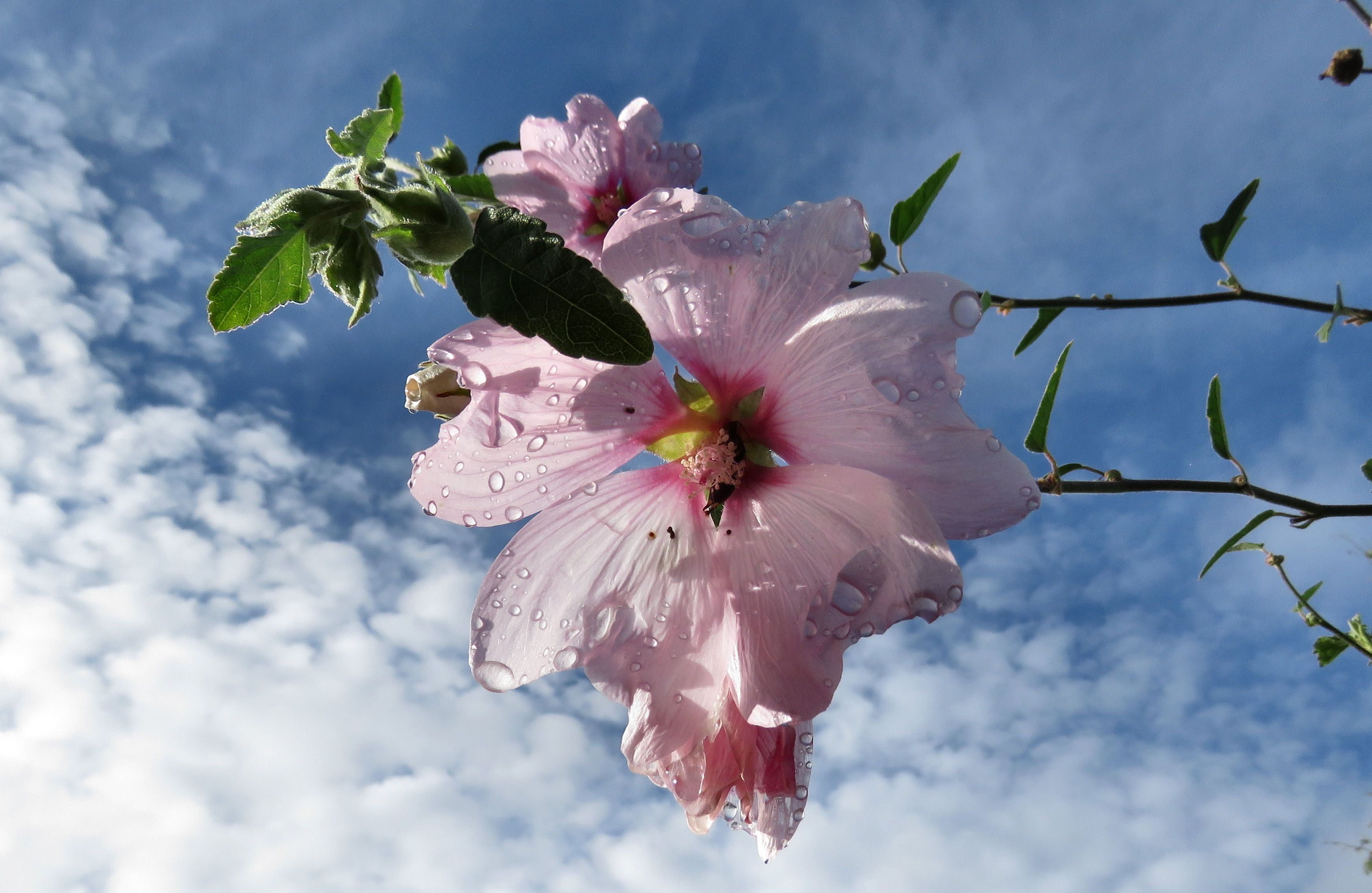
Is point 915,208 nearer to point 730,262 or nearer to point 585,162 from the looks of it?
point 585,162

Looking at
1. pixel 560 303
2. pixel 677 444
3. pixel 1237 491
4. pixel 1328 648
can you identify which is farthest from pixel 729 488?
pixel 1328 648

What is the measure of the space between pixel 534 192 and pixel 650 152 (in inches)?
10.3

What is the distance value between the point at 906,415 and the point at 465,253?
0.53m

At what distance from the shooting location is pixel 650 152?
1.78m

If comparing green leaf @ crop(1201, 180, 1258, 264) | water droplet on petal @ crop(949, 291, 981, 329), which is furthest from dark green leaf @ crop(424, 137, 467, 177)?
green leaf @ crop(1201, 180, 1258, 264)

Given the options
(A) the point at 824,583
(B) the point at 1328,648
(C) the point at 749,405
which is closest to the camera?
(A) the point at 824,583

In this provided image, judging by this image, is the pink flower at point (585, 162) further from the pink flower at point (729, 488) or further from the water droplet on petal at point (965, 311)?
the water droplet on petal at point (965, 311)

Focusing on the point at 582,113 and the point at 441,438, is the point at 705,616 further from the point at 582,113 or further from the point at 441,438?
the point at 582,113

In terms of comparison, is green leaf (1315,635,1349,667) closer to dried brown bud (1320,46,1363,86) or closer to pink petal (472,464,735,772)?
dried brown bud (1320,46,1363,86)

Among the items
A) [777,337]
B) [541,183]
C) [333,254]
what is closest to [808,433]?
[777,337]

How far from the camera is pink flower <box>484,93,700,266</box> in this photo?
1730mm

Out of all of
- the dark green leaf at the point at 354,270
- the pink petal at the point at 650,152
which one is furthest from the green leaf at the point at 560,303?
the pink petal at the point at 650,152

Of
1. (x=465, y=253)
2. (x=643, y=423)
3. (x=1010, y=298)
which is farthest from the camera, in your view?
(x=1010, y=298)

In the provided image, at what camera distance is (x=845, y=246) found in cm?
96
